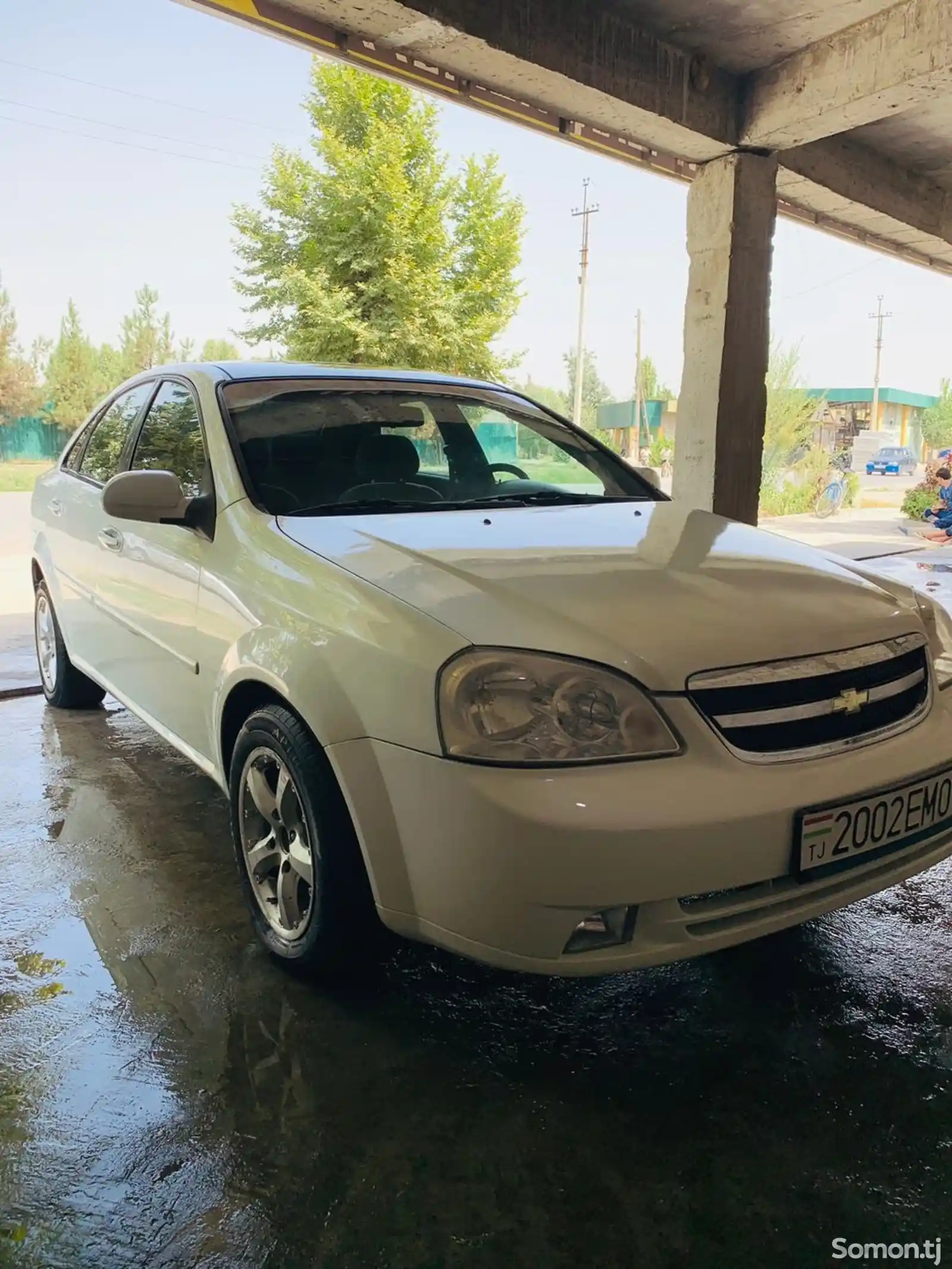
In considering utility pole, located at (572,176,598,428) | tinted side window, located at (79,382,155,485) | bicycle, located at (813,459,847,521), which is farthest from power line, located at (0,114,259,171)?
tinted side window, located at (79,382,155,485)

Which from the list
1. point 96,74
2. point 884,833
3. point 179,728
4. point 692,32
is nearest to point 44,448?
point 96,74

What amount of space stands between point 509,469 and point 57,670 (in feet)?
7.64

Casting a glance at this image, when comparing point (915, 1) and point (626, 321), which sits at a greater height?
point (626, 321)

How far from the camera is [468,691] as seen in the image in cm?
168

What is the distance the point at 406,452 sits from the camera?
111 inches

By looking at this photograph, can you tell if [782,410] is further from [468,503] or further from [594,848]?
[594,848]

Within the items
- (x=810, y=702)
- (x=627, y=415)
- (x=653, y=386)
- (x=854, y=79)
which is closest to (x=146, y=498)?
(x=810, y=702)

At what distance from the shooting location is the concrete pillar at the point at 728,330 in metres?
6.41

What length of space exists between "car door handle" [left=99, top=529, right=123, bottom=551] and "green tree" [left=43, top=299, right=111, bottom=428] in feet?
77.9

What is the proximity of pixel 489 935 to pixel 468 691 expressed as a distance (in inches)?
16.6

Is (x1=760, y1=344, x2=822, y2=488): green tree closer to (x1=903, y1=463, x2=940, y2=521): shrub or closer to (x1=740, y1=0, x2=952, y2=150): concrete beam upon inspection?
(x1=903, y1=463, x2=940, y2=521): shrub

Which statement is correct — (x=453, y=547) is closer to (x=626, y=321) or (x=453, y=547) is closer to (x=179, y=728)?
(x=179, y=728)

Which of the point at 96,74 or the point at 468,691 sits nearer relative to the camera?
the point at 468,691

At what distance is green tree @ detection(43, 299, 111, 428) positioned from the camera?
25281 millimetres
